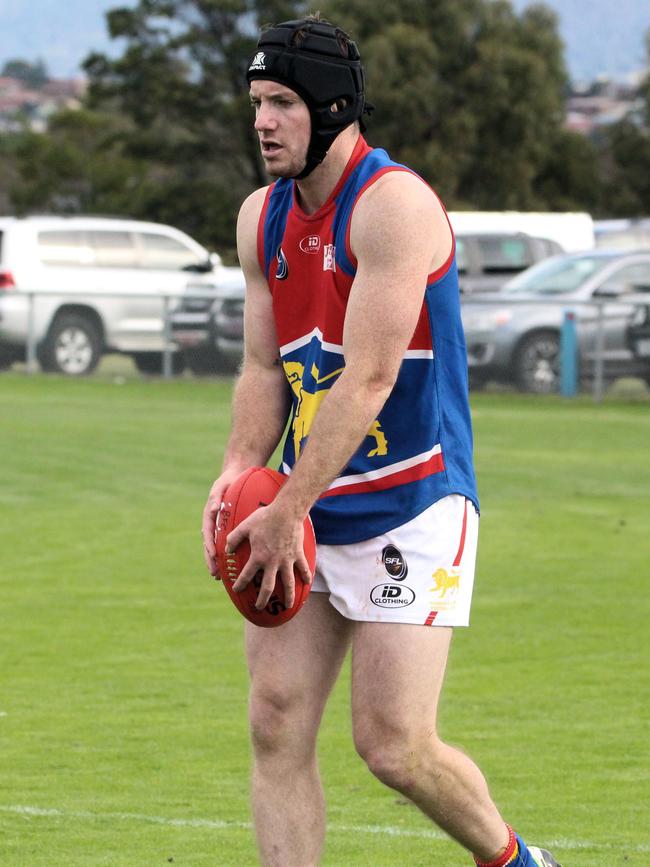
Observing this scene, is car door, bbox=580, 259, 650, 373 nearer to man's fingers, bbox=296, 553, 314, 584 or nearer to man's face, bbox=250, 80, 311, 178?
man's face, bbox=250, 80, 311, 178

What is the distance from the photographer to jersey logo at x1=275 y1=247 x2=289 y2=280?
4.81m

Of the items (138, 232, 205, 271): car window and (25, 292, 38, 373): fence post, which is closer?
(25, 292, 38, 373): fence post

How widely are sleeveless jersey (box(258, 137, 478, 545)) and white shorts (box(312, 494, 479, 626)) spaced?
0.12ft

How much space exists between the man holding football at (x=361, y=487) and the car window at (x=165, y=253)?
2195 centimetres

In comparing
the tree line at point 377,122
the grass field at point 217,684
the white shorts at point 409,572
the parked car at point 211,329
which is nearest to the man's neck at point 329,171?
the white shorts at point 409,572

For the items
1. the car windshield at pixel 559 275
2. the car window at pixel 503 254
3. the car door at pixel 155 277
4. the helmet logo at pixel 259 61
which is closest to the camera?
the helmet logo at pixel 259 61

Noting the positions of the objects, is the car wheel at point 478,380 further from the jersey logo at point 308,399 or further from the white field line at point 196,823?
the jersey logo at point 308,399

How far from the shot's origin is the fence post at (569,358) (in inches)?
901

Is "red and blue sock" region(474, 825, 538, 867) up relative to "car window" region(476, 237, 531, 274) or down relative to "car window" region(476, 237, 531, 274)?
down

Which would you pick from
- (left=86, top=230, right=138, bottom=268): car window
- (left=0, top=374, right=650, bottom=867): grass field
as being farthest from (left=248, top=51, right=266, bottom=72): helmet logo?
(left=86, top=230, right=138, bottom=268): car window

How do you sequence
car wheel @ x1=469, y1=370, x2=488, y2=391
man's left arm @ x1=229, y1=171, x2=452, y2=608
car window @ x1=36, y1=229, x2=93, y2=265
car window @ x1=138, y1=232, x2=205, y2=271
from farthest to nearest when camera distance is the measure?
car window @ x1=138, y1=232, x2=205, y2=271
car window @ x1=36, y1=229, x2=93, y2=265
car wheel @ x1=469, y1=370, x2=488, y2=391
man's left arm @ x1=229, y1=171, x2=452, y2=608

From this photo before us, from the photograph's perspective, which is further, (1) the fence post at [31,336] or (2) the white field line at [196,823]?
(1) the fence post at [31,336]

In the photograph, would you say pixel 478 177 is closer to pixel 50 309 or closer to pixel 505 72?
pixel 505 72

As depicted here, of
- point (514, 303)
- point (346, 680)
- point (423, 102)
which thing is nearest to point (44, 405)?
point (514, 303)
